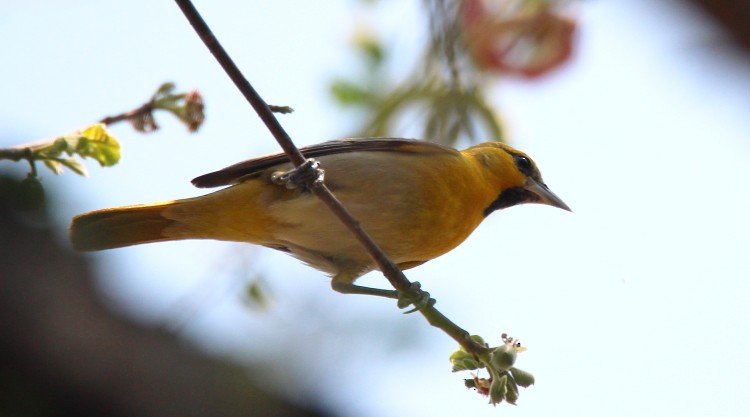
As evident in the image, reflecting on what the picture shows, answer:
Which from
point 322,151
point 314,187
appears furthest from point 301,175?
point 322,151

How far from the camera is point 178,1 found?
2.00 meters

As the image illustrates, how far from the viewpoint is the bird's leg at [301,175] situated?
305 cm

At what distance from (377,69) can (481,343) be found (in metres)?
2.09

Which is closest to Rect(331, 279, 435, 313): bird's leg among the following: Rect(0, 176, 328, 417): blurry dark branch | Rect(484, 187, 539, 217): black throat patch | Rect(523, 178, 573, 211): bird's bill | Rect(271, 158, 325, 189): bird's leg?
Rect(271, 158, 325, 189): bird's leg

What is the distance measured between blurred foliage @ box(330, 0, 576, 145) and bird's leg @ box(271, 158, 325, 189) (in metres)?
0.56

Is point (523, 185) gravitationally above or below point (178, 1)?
above

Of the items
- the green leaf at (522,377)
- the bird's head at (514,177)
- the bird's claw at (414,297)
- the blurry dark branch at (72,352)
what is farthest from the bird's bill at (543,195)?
the blurry dark branch at (72,352)

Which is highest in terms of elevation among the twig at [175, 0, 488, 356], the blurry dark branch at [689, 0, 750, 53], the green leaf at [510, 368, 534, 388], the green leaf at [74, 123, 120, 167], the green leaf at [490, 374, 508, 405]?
the twig at [175, 0, 488, 356]

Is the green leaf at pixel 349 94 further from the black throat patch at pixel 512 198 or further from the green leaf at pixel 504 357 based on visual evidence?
the green leaf at pixel 504 357

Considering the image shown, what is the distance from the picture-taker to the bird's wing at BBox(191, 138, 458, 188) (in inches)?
149

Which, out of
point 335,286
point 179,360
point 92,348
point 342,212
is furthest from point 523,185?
point 92,348

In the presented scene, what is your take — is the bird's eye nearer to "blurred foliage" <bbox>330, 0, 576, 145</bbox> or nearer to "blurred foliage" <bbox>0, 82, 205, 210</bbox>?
"blurred foliage" <bbox>330, 0, 576, 145</bbox>

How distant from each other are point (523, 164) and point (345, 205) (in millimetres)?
1279

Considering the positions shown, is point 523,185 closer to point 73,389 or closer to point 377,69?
point 377,69
